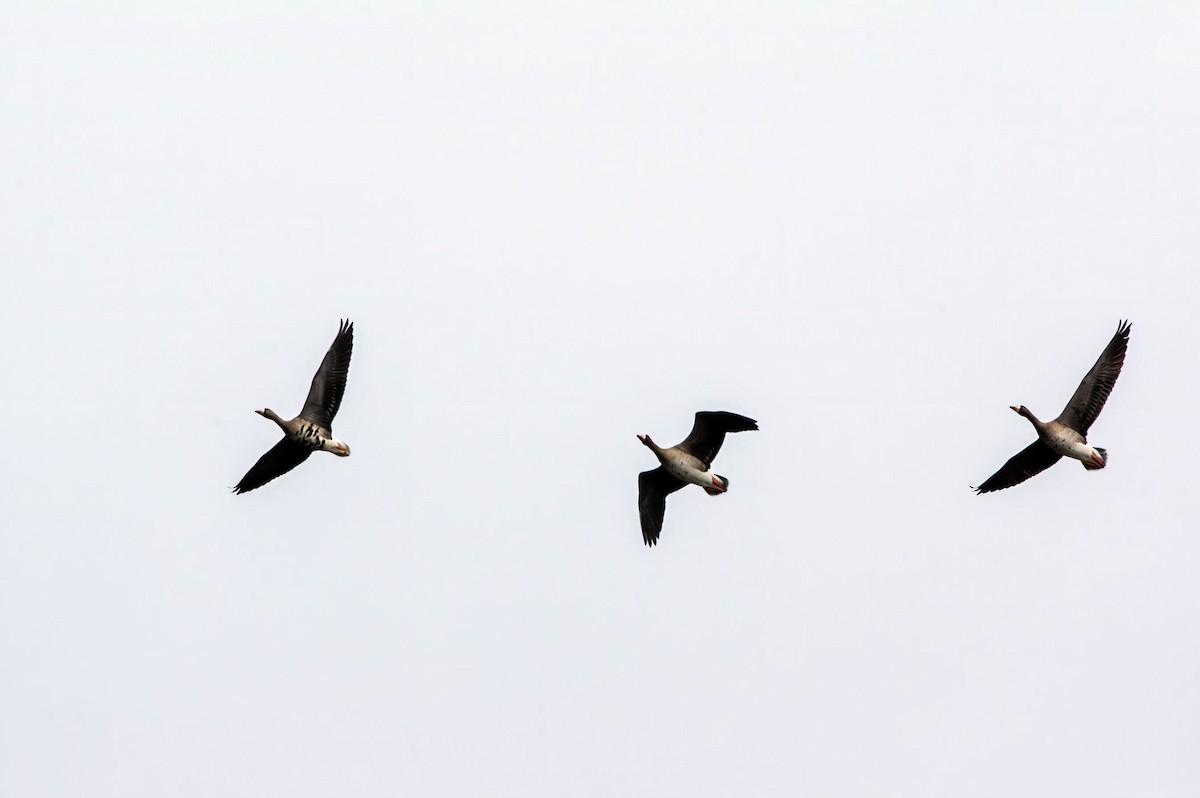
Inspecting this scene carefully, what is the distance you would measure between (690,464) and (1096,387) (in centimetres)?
915

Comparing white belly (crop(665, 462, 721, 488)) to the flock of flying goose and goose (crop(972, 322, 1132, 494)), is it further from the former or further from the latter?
goose (crop(972, 322, 1132, 494))

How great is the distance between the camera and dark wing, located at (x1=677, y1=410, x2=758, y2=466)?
168 feet

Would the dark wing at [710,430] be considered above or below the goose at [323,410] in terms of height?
below

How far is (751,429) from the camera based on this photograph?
168 ft

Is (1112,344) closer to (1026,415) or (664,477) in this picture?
(1026,415)

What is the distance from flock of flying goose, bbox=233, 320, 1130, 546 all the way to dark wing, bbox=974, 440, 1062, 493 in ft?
1.36

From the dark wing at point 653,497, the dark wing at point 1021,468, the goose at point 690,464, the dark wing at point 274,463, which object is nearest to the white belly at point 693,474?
the goose at point 690,464

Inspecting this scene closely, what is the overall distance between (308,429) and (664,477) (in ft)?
26.8

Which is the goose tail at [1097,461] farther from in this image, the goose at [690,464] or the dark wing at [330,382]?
the dark wing at [330,382]

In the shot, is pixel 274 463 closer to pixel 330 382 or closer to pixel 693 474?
pixel 330 382

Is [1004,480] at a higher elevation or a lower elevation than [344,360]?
lower

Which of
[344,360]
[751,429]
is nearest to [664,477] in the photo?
[751,429]

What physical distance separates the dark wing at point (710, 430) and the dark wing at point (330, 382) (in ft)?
25.1

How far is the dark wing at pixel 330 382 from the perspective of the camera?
51.7m
